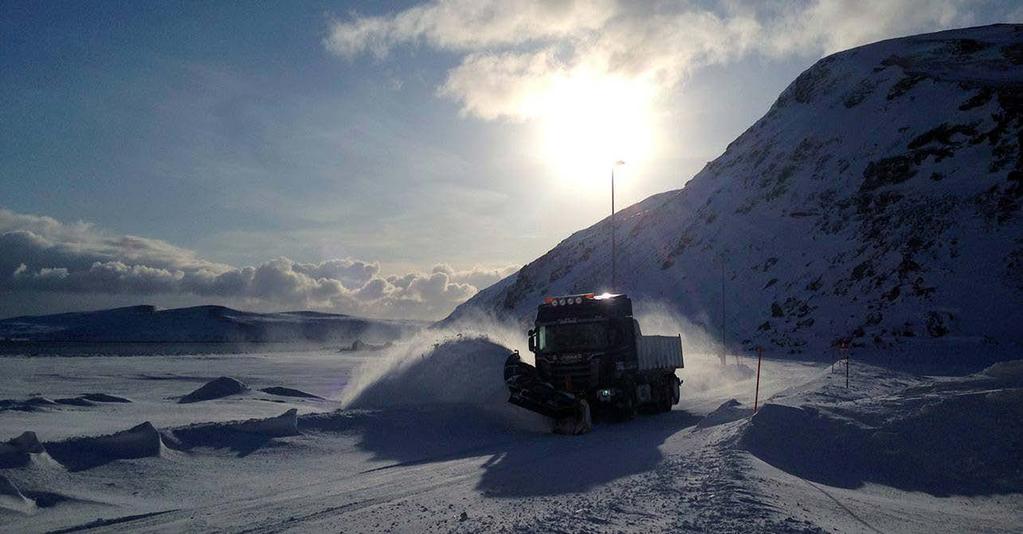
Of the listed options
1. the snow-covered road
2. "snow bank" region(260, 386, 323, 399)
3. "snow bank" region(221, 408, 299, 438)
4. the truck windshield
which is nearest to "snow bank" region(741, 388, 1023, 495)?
the snow-covered road

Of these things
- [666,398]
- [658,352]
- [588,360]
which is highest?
[658,352]

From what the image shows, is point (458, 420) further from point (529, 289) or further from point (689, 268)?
point (529, 289)

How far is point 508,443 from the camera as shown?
16281 mm

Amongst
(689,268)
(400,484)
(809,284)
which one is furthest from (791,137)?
(400,484)

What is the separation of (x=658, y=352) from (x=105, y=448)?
1580cm

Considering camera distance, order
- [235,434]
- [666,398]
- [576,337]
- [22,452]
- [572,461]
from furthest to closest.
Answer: [666,398] → [576,337] → [235,434] → [572,461] → [22,452]

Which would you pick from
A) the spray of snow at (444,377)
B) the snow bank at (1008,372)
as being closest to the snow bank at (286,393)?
the spray of snow at (444,377)

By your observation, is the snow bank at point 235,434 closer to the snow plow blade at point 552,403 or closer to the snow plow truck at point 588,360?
the snow plow blade at point 552,403

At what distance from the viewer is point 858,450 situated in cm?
1253

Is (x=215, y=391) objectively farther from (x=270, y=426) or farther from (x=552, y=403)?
(x=552, y=403)

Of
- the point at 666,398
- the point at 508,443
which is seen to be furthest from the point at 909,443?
the point at 666,398

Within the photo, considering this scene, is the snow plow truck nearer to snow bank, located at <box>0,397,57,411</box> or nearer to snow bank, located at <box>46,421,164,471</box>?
snow bank, located at <box>46,421,164,471</box>

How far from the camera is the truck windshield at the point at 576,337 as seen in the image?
64.6ft

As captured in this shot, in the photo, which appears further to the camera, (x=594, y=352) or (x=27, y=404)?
(x=27, y=404)
